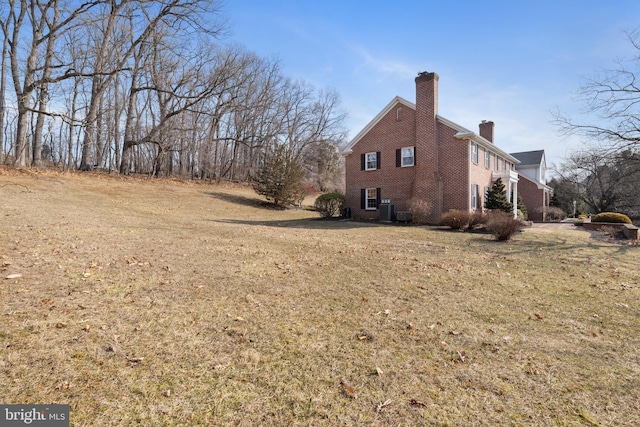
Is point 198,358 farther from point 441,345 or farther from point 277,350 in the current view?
point 441,345

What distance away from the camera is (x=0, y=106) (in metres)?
20.6

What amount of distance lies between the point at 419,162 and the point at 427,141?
1.24 metres

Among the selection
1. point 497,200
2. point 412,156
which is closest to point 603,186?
point 497,200

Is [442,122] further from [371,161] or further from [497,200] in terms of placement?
[497,200]

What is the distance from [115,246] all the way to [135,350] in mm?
4422

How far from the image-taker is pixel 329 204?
65.5 ft

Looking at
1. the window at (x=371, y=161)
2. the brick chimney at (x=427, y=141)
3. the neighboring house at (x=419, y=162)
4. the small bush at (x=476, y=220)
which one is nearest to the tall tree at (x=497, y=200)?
the neighboring house at (x=419, y=162)

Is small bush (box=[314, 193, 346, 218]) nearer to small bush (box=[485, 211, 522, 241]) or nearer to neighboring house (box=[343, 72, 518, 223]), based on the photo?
neighboring house (box=[343, 72, 518, 223])

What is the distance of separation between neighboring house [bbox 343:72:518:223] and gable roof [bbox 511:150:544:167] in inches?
579

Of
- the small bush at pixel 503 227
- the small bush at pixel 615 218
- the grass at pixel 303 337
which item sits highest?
the small bush at pixel 615 218

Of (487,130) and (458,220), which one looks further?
(487,130)

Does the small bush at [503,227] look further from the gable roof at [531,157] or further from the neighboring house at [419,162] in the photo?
the gable roof at [531,157]

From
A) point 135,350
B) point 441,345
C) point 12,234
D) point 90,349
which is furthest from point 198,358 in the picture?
point 12,234

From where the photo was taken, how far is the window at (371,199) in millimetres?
20266
